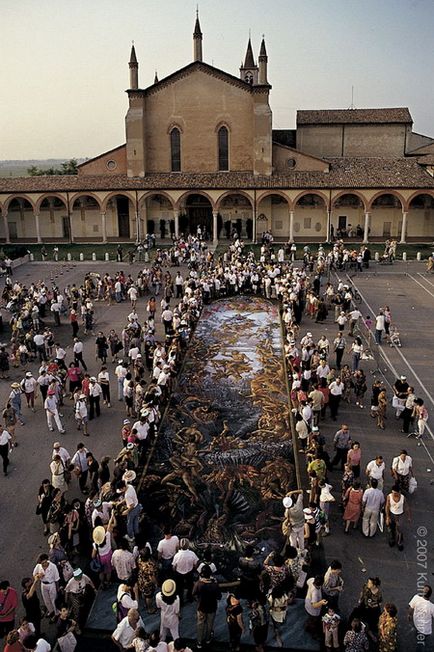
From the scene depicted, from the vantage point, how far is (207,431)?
660 inches

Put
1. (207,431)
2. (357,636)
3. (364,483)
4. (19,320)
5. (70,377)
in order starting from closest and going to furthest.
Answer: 1. (357,636)
2. (364,483)
3. (207,431)
4. (70,377)
5. (19,320)

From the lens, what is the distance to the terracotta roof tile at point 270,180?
154ft

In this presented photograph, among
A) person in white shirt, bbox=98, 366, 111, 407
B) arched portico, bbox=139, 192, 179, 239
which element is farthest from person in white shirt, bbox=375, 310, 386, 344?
arched portico, bbox=139, 192, 179, 239

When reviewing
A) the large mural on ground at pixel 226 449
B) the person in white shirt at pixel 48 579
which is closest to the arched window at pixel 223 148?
the large mural on ground at pixel 226 449

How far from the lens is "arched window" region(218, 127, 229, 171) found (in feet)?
163

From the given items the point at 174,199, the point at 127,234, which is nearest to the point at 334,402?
the point at 174,199

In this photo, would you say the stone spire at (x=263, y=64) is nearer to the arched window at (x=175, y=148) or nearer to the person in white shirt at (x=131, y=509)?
the arched window at (x=175, y=148)

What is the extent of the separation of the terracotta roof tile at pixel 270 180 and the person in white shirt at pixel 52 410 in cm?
3332

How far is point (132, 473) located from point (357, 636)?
16.9 ft

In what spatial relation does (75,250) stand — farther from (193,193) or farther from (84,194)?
(193,193)

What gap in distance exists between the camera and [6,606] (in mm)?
9391

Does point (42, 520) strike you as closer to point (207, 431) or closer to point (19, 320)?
point (207, 431)

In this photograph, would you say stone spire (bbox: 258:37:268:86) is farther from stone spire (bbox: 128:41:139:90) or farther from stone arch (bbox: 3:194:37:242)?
stone arch (bbox: 3:194:37:242)

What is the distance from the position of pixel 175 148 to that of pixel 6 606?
44877 mm
